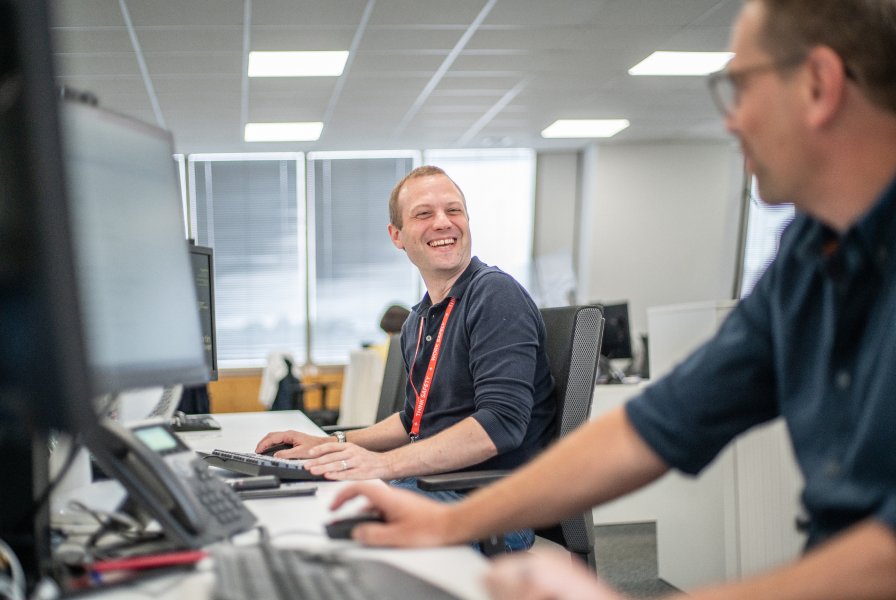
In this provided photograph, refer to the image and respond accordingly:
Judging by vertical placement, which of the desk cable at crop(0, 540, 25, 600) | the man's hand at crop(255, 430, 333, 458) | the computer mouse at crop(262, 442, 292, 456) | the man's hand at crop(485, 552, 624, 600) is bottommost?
the computer mouse at crop(262, 442, 292, 456)

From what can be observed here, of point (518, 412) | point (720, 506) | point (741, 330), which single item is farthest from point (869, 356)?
point (720, 506)

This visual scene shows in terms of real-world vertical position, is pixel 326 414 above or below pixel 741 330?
below

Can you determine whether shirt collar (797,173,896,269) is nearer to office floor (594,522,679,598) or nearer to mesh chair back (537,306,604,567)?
mesh chair back (537,306,604,567)

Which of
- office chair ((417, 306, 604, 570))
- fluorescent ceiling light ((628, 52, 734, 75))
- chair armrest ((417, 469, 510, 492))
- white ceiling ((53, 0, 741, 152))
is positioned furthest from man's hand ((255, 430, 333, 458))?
fluorescent ceiling light ((628, 52, 734, 75))

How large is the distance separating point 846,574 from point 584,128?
700cm

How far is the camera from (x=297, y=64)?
514cm

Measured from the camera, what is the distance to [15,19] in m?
0.69

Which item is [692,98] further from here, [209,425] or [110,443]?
[110,443]

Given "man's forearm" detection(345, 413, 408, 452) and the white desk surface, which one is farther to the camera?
"man's forearm" detection(345, 413, 408, 452)

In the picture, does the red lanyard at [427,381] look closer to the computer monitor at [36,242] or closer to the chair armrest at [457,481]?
the chair armrest at [457,481]

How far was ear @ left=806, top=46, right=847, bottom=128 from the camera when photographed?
78cm

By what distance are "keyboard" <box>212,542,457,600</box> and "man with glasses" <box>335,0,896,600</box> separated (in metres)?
0.12

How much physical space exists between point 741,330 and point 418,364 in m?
1.14

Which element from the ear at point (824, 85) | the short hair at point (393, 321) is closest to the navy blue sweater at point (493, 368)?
the ear at point (824, 85)
